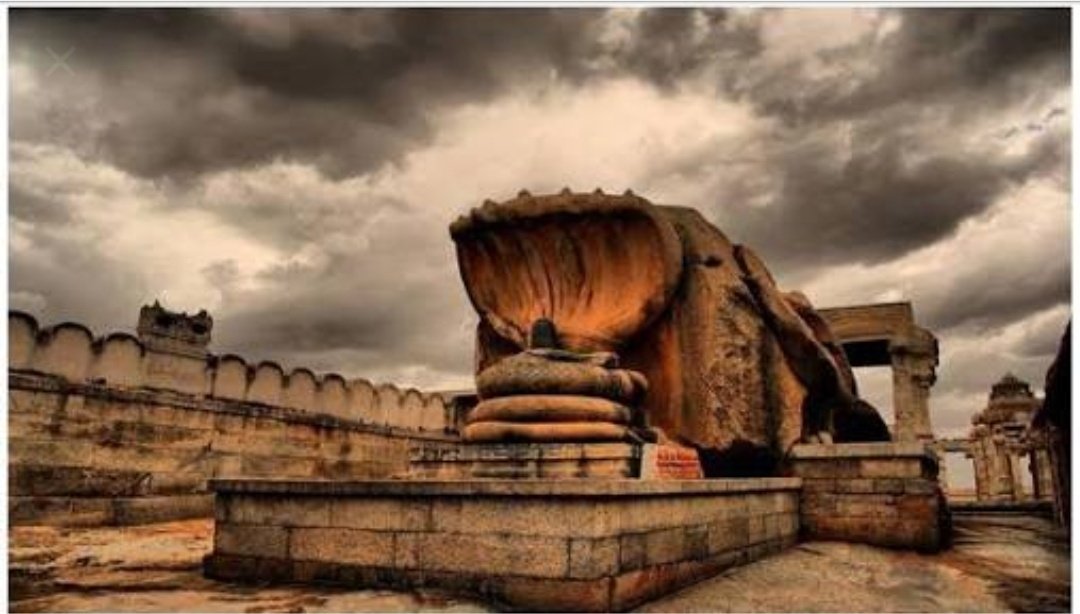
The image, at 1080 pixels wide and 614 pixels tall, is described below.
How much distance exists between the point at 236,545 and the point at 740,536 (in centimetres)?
372

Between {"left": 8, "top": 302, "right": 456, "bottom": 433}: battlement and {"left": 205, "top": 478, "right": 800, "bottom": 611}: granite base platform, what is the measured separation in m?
3.80

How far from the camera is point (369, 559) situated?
4891 mm

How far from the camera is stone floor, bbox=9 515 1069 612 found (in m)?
4.40

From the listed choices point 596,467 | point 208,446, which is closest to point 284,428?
point 208,446

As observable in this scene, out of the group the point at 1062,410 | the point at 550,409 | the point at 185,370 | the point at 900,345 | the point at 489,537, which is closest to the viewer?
the point at 489,537

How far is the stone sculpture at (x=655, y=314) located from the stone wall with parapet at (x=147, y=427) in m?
3.50

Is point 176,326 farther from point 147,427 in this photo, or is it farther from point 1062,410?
point 1062,410

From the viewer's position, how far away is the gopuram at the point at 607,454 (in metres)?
4.50

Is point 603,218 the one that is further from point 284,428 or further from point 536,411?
point 284,428

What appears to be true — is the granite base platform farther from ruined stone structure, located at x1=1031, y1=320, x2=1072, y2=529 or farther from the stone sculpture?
ruined stone structure, located at x1=1031, y1=320, x2=1072, y2=529

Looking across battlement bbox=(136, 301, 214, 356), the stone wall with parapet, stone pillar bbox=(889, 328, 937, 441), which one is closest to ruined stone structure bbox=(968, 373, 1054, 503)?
stone pillar bbox=(889, 328, 937, 441)

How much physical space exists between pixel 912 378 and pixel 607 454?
62.5 feet

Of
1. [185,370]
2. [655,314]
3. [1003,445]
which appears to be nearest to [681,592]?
[655,314]

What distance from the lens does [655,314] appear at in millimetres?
7801
